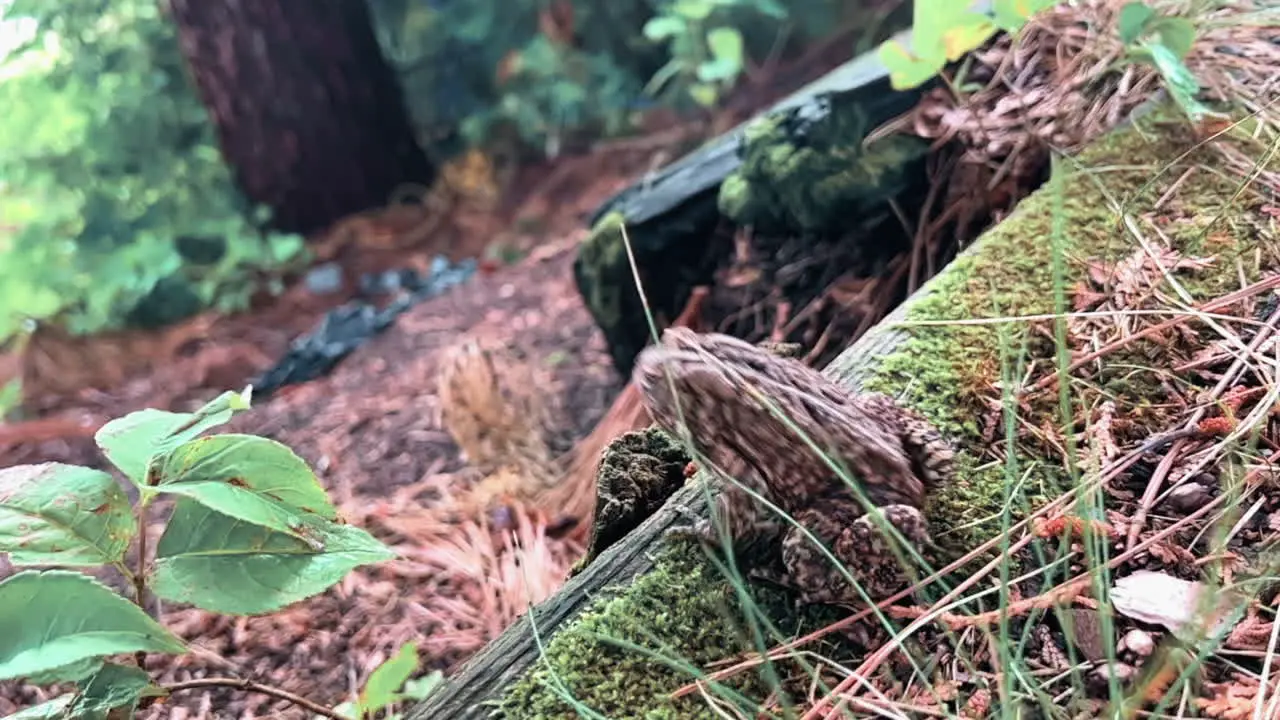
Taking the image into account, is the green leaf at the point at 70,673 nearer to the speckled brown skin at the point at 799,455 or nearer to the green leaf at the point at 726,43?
the speckled brown skin at the point at 799,455

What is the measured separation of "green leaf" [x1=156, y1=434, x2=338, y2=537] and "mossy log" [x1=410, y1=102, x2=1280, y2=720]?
31cm

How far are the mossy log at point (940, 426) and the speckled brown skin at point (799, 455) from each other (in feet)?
0.17

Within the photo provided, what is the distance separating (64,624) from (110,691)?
0.12 m

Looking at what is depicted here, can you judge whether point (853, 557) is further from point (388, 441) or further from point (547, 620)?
point (388, 441)

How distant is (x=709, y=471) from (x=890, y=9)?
3457mm

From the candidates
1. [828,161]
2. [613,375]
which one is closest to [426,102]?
[613,375]

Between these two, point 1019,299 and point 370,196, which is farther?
point 370,196

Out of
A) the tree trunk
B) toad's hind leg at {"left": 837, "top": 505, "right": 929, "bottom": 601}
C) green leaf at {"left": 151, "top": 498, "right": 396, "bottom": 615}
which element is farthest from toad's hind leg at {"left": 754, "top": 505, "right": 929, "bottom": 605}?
the tree trunk

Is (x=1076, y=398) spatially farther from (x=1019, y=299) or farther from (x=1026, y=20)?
(x=1026, y=20)

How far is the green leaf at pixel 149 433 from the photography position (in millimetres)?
1117

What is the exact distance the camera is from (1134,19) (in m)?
1.45

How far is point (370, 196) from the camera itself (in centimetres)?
475

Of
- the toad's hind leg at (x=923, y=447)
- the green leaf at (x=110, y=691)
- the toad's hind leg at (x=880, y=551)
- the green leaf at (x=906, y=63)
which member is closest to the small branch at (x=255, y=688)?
the green leaf at (x=110, y=691)

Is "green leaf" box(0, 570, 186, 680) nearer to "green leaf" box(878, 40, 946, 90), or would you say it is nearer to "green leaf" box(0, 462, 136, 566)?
"green leaf" box(0, 462, 136, 566)
